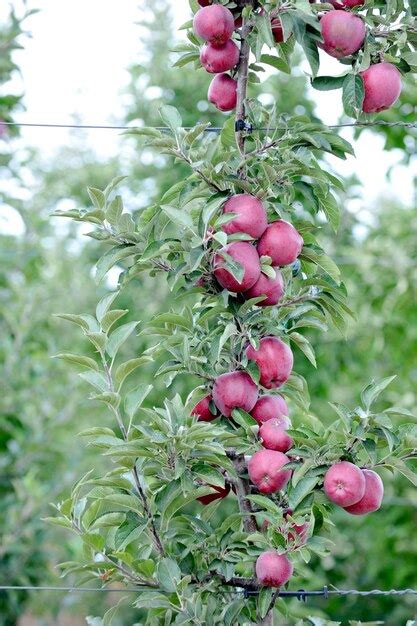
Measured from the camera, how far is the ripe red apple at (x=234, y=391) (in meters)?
1.45

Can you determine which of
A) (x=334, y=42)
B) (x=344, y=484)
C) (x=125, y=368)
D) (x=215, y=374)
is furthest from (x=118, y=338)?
(x=334, y=42)

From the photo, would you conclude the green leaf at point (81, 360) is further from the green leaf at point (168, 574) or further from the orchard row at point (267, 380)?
the green leaf at point (168, 574)

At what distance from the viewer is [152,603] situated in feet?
4.53

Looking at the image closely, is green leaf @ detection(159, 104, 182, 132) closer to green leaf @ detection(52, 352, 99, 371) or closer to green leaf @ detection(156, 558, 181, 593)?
green leaf @ detection(52, 352, 99, 371)

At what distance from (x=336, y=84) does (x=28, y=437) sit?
2.77m

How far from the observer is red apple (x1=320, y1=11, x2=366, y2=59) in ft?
4.67

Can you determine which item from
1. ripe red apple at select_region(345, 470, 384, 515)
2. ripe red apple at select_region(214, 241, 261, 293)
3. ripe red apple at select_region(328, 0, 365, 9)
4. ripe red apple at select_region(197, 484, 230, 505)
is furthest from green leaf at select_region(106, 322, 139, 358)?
ripe red apple at select_region(328, 0, 365, 9)

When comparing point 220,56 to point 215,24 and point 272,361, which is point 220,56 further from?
point 272,361

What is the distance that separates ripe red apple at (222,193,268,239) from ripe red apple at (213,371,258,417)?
0.64 feet

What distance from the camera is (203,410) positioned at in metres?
1.53

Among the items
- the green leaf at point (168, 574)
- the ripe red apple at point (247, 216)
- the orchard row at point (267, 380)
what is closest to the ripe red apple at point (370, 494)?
the orchard row at point (267, 380)

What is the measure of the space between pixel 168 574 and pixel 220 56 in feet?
2.35

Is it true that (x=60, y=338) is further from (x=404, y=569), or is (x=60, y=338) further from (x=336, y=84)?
(x=336, y=84)

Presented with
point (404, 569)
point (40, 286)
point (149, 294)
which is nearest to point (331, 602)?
point (404, 569)
